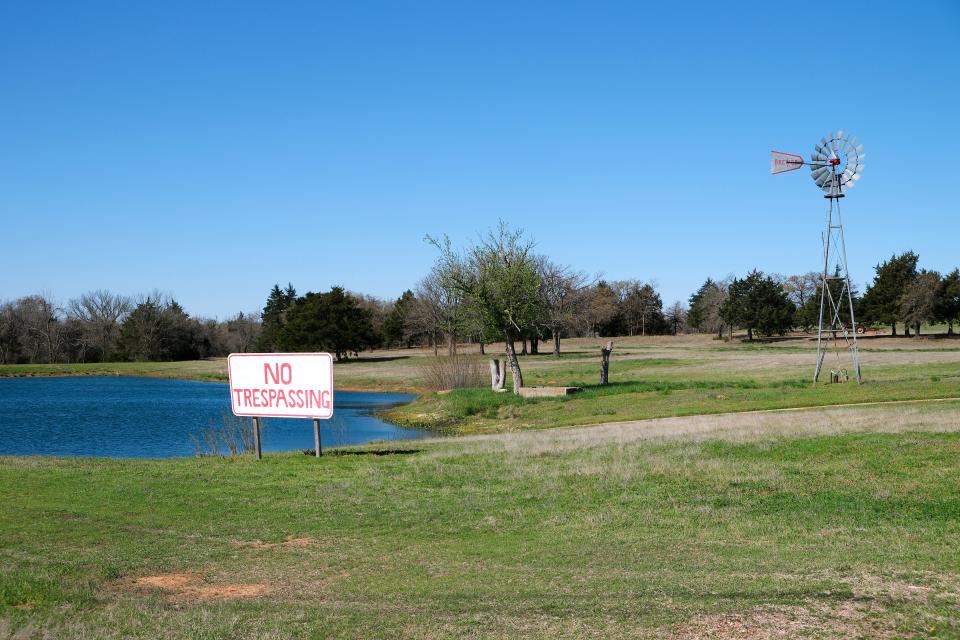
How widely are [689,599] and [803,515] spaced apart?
212 inches

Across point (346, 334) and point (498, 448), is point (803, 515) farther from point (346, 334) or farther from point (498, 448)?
point (346, 334)

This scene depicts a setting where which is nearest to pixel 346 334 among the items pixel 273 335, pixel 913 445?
pixel 273 335

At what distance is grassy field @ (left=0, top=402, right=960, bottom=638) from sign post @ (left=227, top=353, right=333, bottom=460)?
116cm

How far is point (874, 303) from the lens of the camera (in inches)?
3526

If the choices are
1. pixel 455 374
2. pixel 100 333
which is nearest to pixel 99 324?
pixel 100 333

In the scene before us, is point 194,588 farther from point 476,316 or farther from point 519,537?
point 476,316

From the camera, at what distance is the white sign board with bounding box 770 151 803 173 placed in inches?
1457

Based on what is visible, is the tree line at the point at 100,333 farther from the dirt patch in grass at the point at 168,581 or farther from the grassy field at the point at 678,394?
the dirt patch in grass at the point at 168,581

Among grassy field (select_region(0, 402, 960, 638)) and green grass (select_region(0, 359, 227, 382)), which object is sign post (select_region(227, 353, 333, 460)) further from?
green grass (select_region(0, 359, 227, 382))

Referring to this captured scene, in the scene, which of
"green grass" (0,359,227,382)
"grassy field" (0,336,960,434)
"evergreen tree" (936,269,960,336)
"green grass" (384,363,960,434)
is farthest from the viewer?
"green grass" (0,359,227,382)

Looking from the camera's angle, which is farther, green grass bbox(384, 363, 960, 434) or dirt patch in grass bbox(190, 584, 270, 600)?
green grass bbox(384, 363, 960, 434)

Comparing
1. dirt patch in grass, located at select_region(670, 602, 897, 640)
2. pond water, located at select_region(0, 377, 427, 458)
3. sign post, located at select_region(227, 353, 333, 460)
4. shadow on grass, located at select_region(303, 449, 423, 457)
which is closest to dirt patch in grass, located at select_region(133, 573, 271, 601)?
dirt patch in grass, located at select_region(670, 602, 897, 640)

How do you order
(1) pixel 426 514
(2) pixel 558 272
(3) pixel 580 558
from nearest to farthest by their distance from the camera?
(3) pixel 580 558 → (1) pixel 426 514 → (2) pixel 558 272

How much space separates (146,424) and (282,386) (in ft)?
73.1
